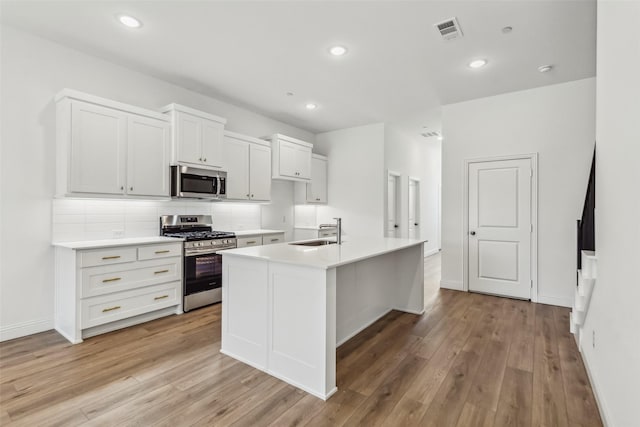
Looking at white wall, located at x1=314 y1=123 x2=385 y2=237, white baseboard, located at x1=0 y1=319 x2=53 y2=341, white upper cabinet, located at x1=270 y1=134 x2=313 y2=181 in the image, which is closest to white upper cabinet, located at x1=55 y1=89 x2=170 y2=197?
white baseboard, located at x1=0 y1=319 x2=53 y2=341

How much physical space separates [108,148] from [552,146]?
5297 mm

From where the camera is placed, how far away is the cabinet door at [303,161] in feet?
18.5

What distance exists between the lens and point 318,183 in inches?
247

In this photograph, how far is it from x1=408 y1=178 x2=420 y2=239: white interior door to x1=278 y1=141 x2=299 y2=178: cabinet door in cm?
338

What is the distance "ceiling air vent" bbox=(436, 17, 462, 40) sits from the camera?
2.78 metres

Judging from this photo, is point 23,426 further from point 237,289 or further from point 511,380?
point 511,380

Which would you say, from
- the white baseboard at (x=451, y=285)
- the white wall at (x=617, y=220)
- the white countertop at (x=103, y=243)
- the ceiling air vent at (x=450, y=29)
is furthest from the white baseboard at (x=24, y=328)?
the white baseboard at (x=451, y=285)

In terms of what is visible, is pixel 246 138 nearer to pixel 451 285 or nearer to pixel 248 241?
pixel 248 241

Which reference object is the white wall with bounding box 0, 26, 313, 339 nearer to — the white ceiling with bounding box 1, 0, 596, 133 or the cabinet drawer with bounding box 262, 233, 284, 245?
the white ceiling with bounding box 1, 0, 596, 133

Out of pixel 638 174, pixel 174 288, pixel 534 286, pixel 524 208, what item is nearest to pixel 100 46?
pixel 174 288

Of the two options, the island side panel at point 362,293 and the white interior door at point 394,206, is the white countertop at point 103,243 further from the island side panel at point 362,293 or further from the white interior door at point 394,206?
the white interior door at point 394,206

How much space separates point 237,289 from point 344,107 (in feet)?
11.8

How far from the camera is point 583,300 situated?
2547 millimetres

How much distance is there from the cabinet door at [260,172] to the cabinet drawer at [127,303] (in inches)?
75.1
